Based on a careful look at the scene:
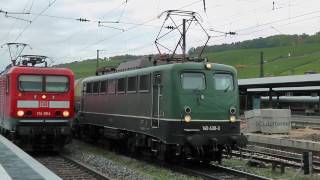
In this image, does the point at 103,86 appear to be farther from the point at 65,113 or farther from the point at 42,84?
the point at 42,84

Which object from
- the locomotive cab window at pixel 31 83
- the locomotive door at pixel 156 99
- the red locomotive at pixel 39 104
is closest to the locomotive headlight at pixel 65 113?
the red locomotive at pixel 39 104

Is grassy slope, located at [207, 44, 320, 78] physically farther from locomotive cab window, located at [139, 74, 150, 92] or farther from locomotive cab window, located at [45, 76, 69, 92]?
locomotive cab window, located at [139, 74, 150, 92]

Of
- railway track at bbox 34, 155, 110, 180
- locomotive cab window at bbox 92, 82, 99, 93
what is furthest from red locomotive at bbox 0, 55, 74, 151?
locomotive cab window at bbox 92, 82, 99, 93

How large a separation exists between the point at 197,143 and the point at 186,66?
7.12 ft

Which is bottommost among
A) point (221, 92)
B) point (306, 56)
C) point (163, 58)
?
point (221, 92)

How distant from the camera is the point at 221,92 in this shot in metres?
15.0

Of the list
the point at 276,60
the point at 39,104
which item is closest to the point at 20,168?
the point at 39,104

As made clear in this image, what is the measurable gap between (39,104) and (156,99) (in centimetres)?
449

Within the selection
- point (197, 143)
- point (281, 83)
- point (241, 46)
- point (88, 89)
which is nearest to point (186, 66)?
point (197, 143)

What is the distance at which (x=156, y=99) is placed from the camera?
15203 mm

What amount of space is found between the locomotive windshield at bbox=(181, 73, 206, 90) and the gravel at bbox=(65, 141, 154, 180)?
277 centimetres

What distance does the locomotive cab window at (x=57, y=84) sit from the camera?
1789 cm

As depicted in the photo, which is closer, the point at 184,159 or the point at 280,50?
the point at 184,159

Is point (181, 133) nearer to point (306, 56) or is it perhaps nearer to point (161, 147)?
point (161, 147)
